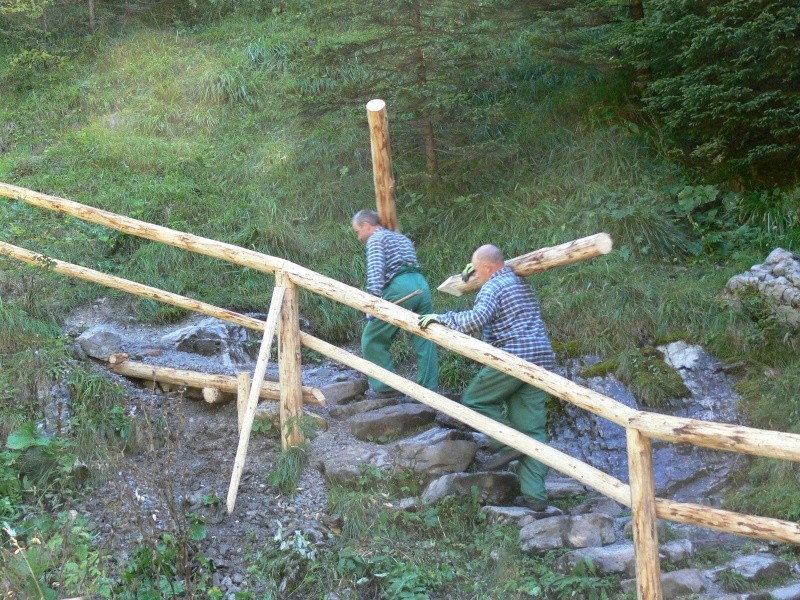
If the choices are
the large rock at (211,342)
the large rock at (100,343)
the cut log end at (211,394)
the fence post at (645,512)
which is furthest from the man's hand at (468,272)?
the large rock at (100,343)

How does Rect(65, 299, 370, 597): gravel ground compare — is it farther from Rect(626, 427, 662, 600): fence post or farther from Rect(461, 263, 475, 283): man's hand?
Rect(626, 427, 662, 600): fence post

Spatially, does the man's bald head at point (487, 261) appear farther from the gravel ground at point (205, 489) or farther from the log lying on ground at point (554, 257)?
the gravel ground at point (205, 489)

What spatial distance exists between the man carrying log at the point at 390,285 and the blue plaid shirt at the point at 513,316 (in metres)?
1.03

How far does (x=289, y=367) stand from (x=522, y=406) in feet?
5.41

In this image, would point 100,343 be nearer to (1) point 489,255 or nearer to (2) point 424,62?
(1) point 489,255

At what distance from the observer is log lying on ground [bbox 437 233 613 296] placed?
18.2ft

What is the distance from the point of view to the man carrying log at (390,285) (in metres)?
7.23

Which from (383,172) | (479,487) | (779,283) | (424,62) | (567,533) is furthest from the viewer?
(424,62)

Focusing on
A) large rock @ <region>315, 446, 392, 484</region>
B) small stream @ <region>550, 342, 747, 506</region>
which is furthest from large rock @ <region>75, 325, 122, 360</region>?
small stream @ <region>550, 342, 747, 506</region>

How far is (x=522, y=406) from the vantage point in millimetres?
6414

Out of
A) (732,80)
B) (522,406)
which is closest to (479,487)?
(522,406)

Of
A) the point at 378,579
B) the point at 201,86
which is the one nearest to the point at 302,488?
the point at 378,579

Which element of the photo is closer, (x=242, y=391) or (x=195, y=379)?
(x=242, y=391)

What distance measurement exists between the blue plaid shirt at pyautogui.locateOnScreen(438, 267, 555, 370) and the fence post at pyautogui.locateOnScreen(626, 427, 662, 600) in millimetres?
1499
